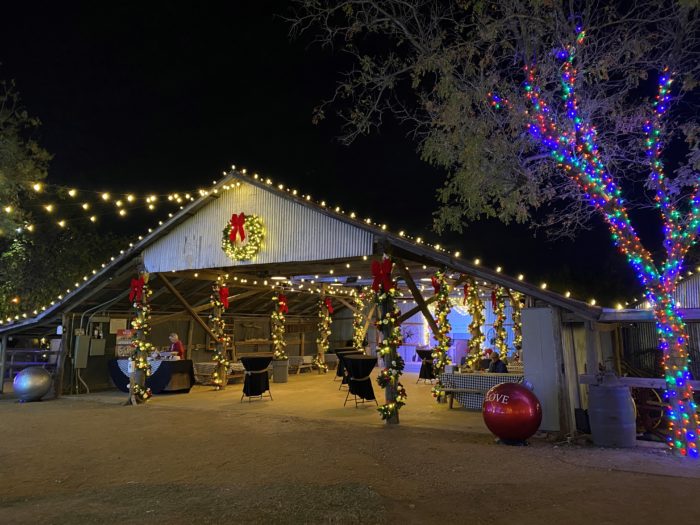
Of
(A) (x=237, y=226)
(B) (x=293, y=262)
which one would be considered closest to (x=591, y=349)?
(B) (x=293, y=262)

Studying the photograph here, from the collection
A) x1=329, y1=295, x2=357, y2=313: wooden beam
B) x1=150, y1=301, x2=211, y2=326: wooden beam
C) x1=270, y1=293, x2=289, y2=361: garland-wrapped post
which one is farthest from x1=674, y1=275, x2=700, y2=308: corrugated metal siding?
x1=150, y1=301, x2=211, y2=326: wooden beam

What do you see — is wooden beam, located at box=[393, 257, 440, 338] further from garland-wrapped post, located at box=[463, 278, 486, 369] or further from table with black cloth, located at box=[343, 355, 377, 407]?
table with black cloth, located at box=[343, 355, 377, 407]

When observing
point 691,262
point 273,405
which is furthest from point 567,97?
point 691,262

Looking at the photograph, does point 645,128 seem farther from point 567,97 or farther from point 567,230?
point 567,230

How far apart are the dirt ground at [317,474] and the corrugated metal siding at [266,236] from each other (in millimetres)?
3184

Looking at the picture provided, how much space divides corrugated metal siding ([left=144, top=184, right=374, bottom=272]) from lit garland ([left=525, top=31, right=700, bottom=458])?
3660 mm

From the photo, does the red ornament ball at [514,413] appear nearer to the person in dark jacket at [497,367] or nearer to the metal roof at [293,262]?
Answer: the metal roof at [293,262]

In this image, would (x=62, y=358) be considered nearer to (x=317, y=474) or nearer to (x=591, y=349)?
(x=317, y=474)

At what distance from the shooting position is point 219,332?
45.3ft

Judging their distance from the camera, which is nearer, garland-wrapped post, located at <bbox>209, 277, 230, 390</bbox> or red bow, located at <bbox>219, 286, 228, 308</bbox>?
garland-wrapped post, located at <bbox>209, 277, 230, 390</bbox>

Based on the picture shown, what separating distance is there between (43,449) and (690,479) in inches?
304

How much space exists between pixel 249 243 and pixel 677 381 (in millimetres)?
7777

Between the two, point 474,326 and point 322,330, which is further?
point 322,330

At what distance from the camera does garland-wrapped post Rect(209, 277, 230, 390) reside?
13836 millimetres
